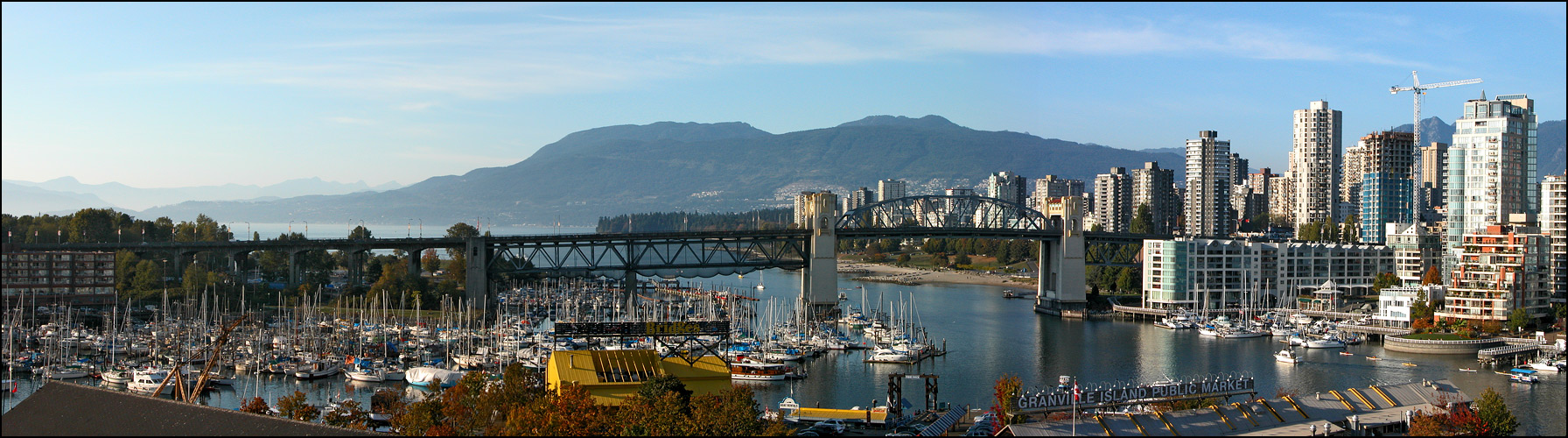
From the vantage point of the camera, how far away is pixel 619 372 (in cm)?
1566

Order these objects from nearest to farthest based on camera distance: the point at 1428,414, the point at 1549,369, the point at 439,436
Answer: the point at 439,436 < the point at 1428,414 < the point at 1549,369

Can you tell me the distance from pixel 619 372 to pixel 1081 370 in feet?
36.2

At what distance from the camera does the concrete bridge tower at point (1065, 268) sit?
38.1 metres

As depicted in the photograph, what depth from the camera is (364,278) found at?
136 ft

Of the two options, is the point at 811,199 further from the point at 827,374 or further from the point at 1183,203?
the point at 1183,203

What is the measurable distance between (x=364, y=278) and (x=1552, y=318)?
34486 mm

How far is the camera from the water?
19625mm

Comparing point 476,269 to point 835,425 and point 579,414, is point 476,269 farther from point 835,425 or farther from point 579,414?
point 579,414

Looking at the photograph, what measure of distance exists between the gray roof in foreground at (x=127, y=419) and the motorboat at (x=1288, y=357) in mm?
19566

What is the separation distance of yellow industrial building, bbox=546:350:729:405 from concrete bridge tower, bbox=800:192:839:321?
18.6 metres

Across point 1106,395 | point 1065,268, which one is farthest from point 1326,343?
point 1106,395

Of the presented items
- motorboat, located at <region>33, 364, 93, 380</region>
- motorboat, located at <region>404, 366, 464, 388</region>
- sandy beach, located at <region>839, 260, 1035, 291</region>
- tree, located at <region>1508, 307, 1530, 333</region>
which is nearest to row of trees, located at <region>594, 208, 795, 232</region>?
sandy beach, located at <region>839, 260, 1035, 291</region>

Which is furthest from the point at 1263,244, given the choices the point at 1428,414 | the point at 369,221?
the point at 369,221

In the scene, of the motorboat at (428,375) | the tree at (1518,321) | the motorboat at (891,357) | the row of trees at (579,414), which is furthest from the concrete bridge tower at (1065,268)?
the row of trees at (579,414)
